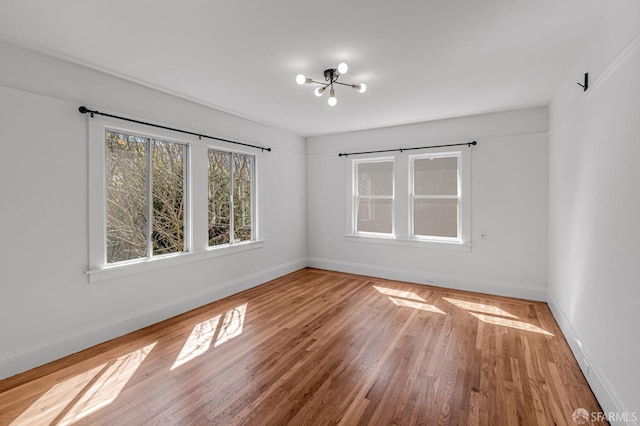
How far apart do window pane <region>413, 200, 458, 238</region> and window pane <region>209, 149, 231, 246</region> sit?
319 cm

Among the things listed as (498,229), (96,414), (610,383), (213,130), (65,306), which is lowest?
(96,414)

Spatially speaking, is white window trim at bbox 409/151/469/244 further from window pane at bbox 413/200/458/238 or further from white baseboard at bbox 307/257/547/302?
white baseboard at bbox 307/257/547/302

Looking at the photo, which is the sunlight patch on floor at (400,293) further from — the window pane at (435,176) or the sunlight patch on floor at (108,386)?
the sunlight patch on floor at (108,386)

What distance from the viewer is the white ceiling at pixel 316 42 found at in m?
2.00

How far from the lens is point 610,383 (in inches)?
77.3

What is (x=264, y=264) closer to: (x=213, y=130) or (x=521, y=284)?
(x=213, y=130)

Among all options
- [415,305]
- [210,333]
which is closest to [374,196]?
[415,305]

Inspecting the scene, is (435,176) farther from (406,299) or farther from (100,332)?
(100,332)

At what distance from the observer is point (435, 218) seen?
5.02 metres

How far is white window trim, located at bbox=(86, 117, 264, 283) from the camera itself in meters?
2.95

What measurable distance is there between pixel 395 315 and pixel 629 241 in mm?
2435

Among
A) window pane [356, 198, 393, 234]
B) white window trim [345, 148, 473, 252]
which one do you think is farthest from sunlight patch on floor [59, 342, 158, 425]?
window pane [356, 198, 393, 234]

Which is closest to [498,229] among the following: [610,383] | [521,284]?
[521,284]

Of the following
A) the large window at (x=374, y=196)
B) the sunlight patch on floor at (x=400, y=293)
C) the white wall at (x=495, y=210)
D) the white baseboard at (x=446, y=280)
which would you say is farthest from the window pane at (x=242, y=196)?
the sunlight patch on floor at (x=400, y=293)
